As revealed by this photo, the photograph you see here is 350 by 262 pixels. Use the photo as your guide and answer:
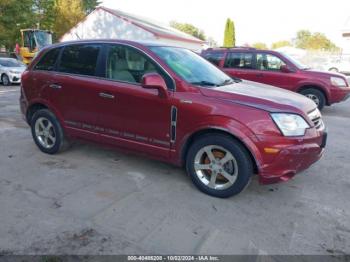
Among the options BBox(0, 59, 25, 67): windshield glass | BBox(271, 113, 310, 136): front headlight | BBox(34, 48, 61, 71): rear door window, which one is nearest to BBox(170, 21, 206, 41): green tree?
BBox(0, 59, 25, 67): windshield glass

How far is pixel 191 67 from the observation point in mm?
4387

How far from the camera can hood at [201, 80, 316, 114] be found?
3.59 meters

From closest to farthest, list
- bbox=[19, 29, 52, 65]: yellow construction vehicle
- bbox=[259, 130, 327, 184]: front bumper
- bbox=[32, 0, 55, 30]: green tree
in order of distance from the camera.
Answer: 1. bbox=[259, 130, 327, 184]: front bumper
2. bbox=[19, 29, 52, 65]: yellow construction vehicle
3. bbox=[32, 0, 55, 30]: green tree

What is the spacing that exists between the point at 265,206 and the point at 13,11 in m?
31.0

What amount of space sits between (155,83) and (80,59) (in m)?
1.56

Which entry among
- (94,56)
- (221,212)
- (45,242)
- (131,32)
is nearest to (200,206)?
(221,212)

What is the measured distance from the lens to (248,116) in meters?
3.53

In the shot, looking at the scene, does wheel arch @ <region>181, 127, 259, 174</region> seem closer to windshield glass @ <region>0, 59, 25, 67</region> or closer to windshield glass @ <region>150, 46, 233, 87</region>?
windshield glass @ <region>150, 46, 233, 87</region>

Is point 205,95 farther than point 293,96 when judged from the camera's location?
No

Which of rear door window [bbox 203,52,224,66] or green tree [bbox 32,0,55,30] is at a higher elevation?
green tree [bbox 32,0,55,30]

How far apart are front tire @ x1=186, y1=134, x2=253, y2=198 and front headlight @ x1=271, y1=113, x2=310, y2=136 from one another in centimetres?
46

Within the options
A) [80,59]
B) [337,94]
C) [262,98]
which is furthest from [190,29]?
[262,98]

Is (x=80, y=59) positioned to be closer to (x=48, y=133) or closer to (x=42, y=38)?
(x=48, y=133)

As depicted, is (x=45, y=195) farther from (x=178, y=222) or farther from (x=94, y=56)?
(x=94, y=56)
